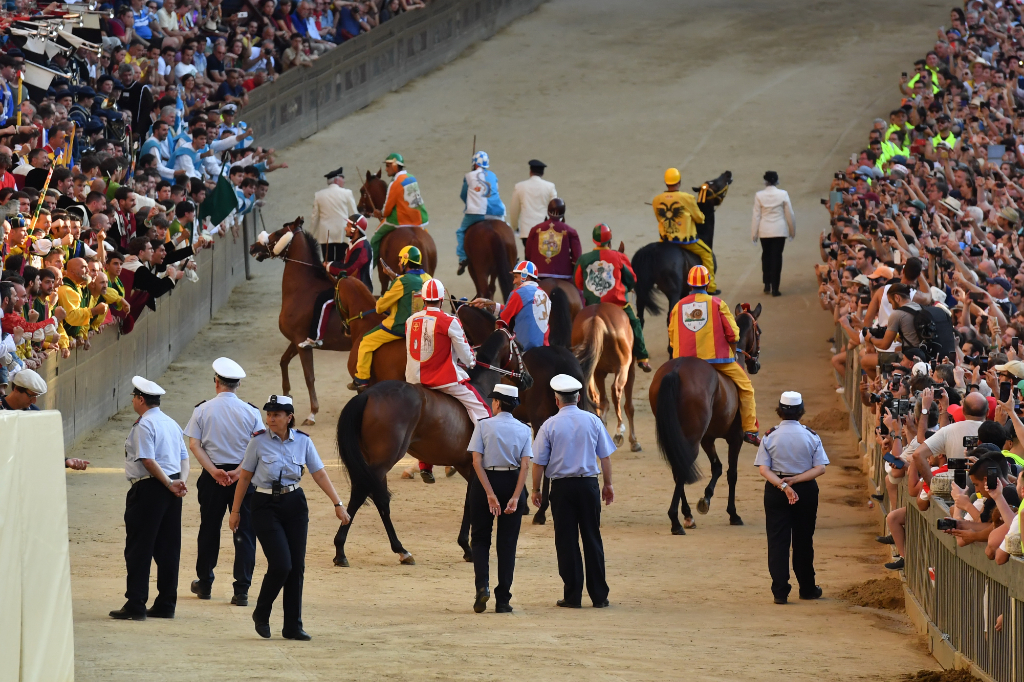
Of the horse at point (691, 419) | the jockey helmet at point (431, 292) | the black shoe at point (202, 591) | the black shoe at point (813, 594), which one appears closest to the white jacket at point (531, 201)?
the horse at point (691, 419)

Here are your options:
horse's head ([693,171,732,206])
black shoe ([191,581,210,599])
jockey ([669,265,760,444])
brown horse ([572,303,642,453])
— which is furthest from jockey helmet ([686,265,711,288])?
horse's head ([693,171,732,206])

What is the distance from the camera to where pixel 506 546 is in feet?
35.9

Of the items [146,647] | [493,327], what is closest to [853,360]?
[493,327]

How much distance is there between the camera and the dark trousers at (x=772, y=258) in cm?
2295

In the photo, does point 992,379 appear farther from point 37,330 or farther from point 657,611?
point 37,330

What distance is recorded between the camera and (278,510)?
9.57 meters

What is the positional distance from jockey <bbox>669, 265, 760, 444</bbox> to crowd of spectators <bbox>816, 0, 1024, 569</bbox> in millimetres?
1197

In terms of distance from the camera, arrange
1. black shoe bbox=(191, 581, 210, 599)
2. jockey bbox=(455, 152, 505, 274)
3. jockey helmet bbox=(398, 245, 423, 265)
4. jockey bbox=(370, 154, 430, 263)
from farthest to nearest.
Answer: jockey bbox=(455, 152, 505, 274) < jockey bbox=(370, 154, 430, 263) < jockey helmet bbox=(398, 245, 423, 265) < black shoe bbox=(191, 581, 210, 599)

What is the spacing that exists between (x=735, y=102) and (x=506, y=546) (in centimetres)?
2378

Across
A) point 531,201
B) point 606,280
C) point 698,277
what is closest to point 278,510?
point 698,277

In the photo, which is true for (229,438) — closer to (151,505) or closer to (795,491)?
(151,505)

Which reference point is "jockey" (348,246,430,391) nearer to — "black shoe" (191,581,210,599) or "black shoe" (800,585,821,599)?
"black shoe" (191,581,210,599)

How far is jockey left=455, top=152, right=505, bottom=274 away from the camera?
20609mm

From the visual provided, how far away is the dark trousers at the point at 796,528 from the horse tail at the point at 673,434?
1754mm
